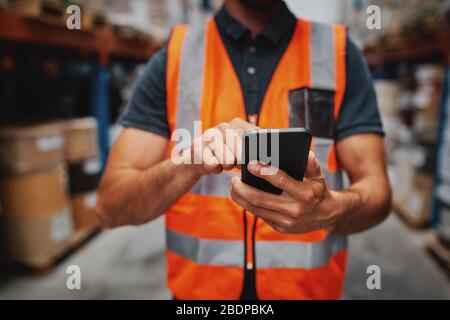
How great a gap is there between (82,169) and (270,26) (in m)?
2.49

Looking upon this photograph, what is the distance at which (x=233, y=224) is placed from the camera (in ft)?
3.20

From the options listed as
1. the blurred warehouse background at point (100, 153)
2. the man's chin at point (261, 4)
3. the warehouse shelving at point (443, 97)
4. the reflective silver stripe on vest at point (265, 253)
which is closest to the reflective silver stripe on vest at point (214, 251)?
the reflective silver stripe on vest at point (265, 253)

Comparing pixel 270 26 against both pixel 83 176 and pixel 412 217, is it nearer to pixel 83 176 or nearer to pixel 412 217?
pixel 83 176

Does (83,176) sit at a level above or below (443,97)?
below

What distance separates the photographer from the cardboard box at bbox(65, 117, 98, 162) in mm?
2979

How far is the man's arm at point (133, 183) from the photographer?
0.92 metres

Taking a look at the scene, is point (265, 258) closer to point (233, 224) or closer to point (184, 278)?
point (233, 224)

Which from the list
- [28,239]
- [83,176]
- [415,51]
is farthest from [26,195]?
[415,51]

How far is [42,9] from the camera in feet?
7.33

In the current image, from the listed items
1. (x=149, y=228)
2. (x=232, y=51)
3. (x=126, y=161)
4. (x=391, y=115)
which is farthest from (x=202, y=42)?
(x=391, y=115)

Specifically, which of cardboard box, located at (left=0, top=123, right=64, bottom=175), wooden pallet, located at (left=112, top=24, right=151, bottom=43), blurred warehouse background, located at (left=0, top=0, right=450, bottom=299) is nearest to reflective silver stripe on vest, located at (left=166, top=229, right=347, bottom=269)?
blurred warehouse background, located at (left=0, top=0, right=450, bottom=299)

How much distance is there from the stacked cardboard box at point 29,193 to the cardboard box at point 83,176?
385mm

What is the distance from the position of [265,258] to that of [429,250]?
2.35 meters

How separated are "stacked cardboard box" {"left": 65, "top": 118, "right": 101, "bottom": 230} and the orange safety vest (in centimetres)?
224
